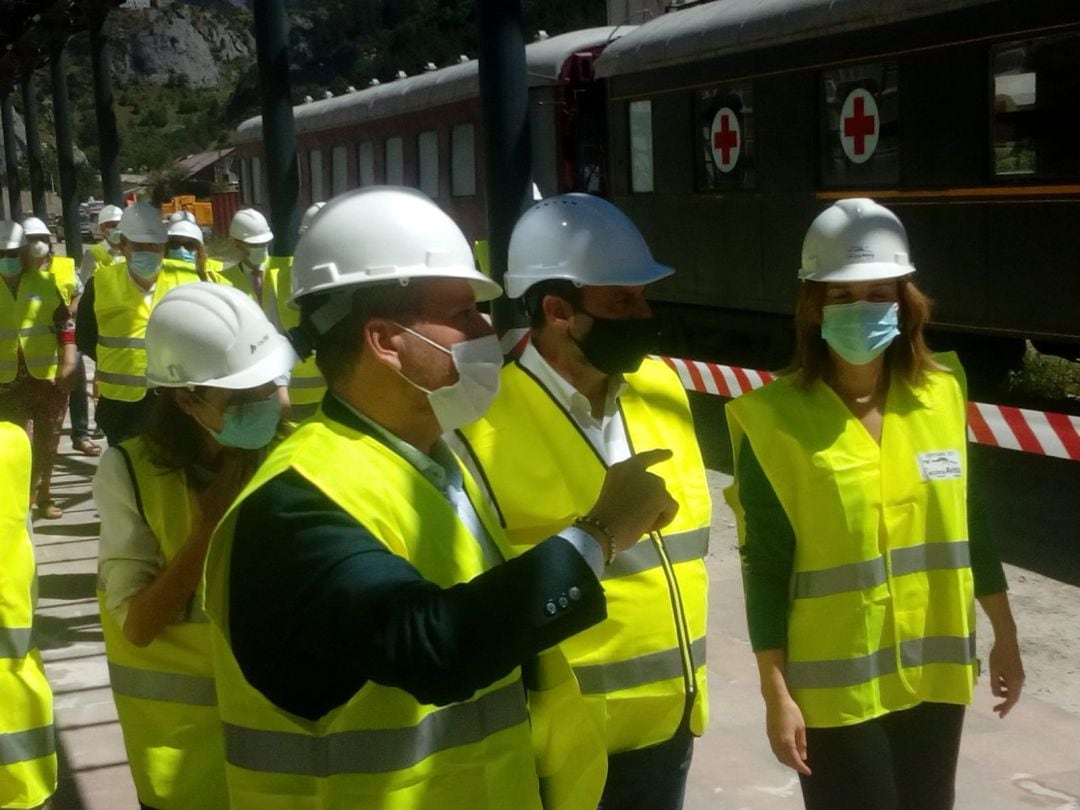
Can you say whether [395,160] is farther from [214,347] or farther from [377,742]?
[377,742]

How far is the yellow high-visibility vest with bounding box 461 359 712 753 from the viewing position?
114 inches

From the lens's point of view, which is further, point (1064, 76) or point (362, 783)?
point (1064, 76)

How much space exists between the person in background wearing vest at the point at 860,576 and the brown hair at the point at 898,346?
36 millimetres

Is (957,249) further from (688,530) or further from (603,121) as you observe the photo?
(688,530)

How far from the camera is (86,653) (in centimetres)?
646

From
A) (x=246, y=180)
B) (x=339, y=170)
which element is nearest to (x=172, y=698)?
(x=339, y=170)

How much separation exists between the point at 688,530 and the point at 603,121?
13303 mm

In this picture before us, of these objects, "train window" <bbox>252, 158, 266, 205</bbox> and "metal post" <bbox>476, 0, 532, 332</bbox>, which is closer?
"metal post" <bbox>476, 0, 532, 332</bbox>

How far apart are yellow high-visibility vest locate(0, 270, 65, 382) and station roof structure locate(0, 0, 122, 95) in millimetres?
2546

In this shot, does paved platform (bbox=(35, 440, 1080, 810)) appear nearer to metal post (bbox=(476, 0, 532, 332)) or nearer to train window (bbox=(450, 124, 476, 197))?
metal post (bbox=(476, 0, 532, 332))

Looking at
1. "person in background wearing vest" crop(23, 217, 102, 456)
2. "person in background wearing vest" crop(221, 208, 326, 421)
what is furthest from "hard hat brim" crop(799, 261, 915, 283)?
"person in background wearing vest" crop(23, 217, 102, 456)

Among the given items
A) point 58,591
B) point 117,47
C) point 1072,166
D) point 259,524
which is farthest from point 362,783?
point 117,47

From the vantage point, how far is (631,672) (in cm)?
290

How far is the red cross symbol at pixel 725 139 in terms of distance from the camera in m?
12.6
